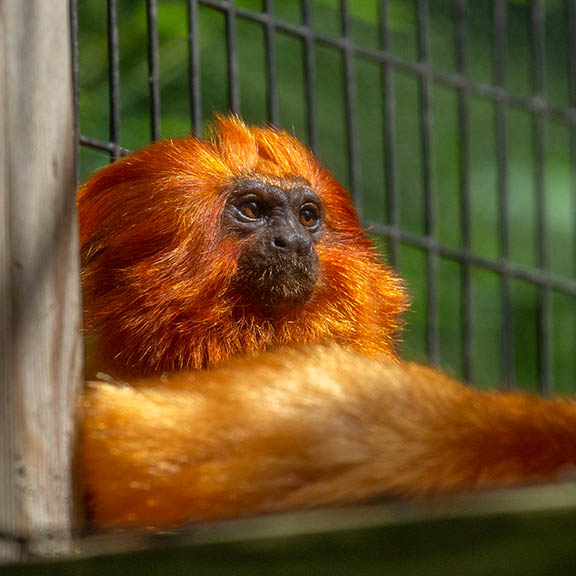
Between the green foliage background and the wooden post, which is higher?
the green foliage background

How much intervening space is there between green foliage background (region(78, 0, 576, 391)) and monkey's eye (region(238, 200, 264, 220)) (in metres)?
3.64

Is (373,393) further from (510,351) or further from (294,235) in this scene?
(510,351)

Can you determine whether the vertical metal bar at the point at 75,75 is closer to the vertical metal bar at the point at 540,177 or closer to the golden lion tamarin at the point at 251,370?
the golden lion tamarin at the point at 251,370

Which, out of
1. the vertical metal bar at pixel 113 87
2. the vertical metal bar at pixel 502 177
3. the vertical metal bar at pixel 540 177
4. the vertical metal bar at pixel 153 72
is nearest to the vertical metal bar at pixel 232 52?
the vertical metal bar at pixel 153 72

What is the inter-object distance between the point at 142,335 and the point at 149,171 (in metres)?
0.38

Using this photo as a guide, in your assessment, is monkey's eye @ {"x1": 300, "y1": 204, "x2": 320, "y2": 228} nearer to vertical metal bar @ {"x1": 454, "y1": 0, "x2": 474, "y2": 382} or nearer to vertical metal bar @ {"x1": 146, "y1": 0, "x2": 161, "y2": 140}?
vertical metal bar @ {"x1": 146, "y1": 0, "x2": 161, "y2": 140}

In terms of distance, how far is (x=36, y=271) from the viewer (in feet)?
4.51

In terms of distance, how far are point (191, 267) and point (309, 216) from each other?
0.34 metres

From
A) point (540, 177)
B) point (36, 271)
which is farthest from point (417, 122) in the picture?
point (36, 271)

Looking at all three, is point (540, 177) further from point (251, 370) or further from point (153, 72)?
point (251, 370)

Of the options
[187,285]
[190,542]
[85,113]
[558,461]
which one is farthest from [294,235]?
[85,113]

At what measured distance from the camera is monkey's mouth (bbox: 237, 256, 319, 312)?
2.30 m

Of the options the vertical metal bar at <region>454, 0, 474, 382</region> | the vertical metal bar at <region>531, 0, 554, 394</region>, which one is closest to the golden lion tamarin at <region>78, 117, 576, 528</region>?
the vertical metal bar at <region>454, 0, 474, 382</region>

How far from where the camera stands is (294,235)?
7.75 feet
